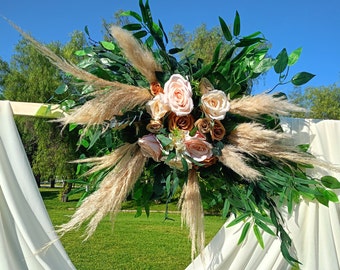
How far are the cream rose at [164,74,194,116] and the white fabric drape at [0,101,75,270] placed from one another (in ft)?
1.63

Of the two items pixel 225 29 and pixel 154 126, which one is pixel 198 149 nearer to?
pixel 154 126

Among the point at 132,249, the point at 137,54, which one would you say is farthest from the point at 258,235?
the point at 132,249

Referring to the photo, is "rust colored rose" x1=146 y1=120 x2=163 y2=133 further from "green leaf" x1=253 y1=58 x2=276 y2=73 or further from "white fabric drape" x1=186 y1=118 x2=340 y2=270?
"white fabric drape" x1=186 y1=118 x2=340 y2=270

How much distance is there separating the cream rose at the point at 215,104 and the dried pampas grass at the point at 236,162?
86 mm

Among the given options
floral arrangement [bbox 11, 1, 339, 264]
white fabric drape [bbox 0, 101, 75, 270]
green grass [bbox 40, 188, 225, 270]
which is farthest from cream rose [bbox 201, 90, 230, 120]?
green grass [bbox 40, 188, 225, 270]

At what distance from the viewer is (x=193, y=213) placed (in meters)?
1.08

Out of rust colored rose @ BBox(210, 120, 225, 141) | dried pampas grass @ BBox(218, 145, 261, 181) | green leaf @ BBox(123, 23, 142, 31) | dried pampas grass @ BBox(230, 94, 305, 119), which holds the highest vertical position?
green leaf @ BBox(123, 23, 142, 31)

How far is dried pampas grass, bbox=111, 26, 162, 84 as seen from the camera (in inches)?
38.5

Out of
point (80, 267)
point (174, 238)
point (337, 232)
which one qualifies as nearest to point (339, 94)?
point (174, 238)

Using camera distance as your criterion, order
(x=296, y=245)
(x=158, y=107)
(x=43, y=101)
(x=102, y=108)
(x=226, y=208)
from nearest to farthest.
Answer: (x=102, y=108) → (x=158, y=107) → (x=226, y=208) → (x=296, y=245) → (x=43, y=101)

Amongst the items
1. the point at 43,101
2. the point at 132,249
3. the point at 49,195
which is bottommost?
the point at 49,195

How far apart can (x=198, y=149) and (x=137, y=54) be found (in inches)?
11.0

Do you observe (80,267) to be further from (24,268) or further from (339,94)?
(339,94)

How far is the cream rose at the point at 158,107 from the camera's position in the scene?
1.05m
